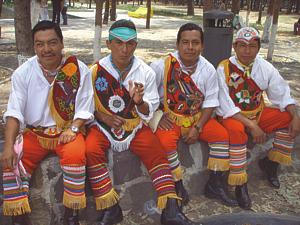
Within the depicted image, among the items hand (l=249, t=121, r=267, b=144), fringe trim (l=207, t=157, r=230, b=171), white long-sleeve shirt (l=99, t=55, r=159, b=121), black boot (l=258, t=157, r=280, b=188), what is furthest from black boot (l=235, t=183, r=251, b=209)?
white long-sleeve shirt (l=99, t=55, r=159, b=121)

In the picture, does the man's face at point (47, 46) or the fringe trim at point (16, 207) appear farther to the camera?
the man's face at point (47, 46)

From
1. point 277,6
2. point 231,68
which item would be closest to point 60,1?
point 277,6

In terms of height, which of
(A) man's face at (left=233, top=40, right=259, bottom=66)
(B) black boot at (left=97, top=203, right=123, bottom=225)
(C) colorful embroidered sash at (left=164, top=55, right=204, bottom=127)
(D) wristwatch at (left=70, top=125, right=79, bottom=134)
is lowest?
(B) black boot at (left=97, top=203, right=123, bottom=225)

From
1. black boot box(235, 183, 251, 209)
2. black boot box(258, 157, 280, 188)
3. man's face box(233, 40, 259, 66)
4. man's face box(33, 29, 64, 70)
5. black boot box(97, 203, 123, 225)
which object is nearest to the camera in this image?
man's face box(33, 29, 64, 70)

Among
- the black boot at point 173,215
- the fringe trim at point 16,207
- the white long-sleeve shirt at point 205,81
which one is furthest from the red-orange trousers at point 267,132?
the fringe trim at point 16,207

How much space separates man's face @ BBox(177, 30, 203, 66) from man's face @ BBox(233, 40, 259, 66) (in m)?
0.42

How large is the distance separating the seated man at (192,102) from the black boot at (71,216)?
2.85ft

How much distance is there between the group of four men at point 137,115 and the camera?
2.83m

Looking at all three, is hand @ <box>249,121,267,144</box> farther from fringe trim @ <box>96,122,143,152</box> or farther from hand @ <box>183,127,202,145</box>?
fringe trim @ <box>96,122,143,152</box>

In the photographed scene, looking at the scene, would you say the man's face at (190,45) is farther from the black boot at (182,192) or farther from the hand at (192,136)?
the black boot at (182,192)

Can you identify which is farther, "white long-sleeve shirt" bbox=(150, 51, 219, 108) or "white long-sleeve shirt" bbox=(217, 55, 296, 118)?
"white long-sleeve shirt" bbox=(217, 55, 296, 118)

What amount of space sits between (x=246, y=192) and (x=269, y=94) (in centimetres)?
92

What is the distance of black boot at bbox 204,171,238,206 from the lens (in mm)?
3434

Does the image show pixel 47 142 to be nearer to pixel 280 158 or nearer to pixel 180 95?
pixel 180 95
